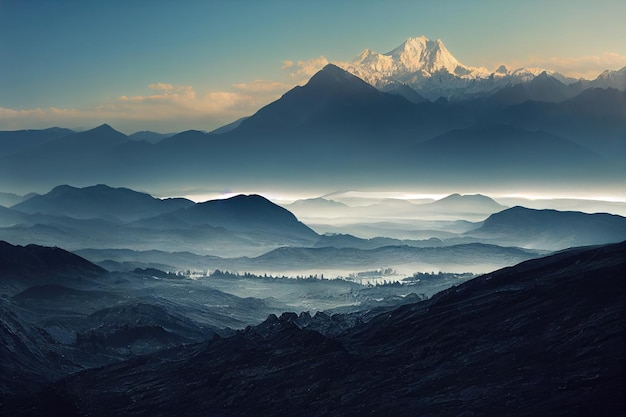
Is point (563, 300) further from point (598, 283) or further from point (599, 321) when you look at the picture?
point (599, 321)

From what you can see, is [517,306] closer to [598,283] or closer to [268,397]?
[598,283]

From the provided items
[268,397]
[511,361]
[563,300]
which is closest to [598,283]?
[563,300]

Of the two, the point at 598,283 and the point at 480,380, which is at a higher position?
the point at 598,283

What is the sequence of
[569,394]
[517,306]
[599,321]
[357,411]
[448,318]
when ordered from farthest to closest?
1. [448,318]
2. [517,306]
3. [357,411]
4. [599,321]
5. [569,394]

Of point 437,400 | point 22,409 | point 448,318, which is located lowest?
point 22,409

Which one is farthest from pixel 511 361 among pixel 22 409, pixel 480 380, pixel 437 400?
pixel 22 409

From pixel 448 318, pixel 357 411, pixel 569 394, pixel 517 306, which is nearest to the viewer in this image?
pixel 569 394

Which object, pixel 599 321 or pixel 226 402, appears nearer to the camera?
pixel 599 321
